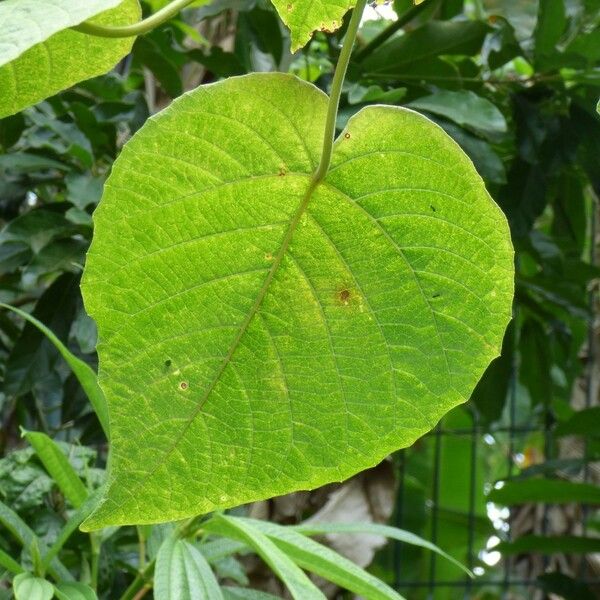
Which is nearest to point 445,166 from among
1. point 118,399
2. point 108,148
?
point 118,399

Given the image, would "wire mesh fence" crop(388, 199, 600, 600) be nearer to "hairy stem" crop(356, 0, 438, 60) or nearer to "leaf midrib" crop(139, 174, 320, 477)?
"hairy stem" crop(356, 0, 438, 60)

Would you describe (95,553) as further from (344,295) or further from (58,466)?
(344,295)

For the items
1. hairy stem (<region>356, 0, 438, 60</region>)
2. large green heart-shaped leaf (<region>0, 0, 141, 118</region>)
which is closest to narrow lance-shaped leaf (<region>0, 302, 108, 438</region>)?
large green heart-shaped leaf (<region>0, 0, 141, 118</region>)

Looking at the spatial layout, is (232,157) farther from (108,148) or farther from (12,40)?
(108,148)

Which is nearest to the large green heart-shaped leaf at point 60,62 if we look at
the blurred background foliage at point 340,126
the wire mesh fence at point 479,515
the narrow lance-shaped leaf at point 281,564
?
the narrow lance-shaped leaf at point 281,564

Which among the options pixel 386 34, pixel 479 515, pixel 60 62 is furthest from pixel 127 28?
pixel 479 515

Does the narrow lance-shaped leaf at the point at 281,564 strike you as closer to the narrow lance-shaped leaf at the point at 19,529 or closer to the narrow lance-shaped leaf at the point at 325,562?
the narrow lance-shaped leaf at the point at 325,562

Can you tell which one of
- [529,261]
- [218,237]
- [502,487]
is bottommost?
[502,487]
